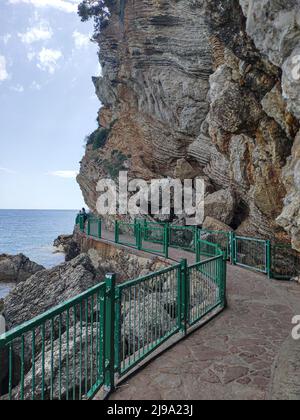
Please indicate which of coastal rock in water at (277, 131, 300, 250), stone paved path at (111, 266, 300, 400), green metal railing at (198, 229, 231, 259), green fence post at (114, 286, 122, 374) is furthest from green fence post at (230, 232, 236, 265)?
green fence post at (114, 286, 122, 374)

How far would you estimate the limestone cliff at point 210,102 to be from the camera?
909cm

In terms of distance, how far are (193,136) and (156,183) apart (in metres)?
4.22

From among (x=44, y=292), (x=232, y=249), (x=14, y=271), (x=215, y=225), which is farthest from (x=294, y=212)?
(x=14, y=271)

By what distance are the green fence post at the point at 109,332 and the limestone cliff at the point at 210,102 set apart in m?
5.15

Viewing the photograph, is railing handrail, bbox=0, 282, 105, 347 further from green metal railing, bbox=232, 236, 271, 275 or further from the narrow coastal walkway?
green metal railing, bbox=232, 236, 271, 275

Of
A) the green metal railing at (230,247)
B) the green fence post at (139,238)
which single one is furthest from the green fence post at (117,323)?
the green fence post at (139,238)

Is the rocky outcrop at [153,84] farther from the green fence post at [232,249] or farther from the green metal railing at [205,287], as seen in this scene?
the green metal railing at [205,287]

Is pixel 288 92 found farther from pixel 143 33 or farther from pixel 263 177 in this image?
pixel 143 33

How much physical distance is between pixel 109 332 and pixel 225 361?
2237 mm

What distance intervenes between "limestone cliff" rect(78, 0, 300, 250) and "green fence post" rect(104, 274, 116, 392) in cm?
515

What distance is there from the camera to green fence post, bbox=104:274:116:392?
458 cm

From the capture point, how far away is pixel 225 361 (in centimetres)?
560

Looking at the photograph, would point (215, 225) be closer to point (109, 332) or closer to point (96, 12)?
point (109, 332)
